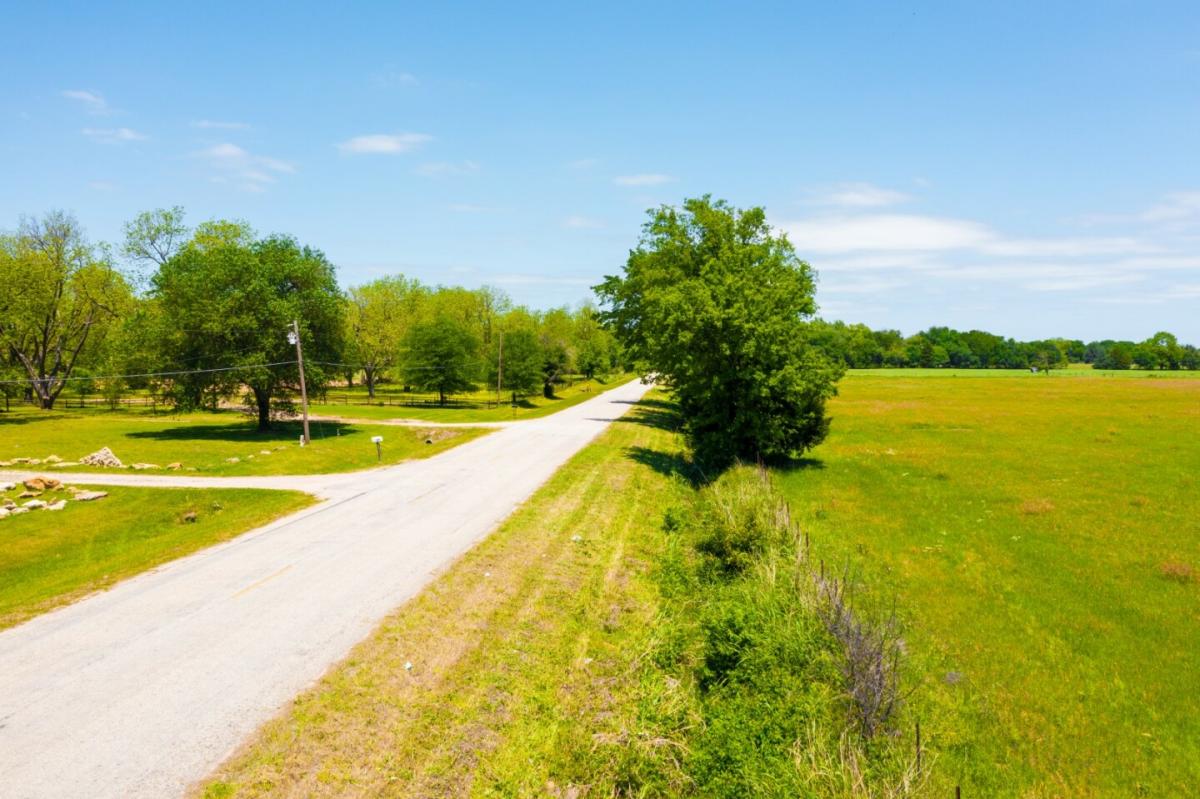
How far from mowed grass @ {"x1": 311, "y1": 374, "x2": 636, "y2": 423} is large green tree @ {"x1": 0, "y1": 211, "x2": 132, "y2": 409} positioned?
2506 centimetres

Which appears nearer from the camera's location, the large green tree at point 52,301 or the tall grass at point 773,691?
the tall grass at point 773,691

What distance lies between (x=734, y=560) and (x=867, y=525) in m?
8.95

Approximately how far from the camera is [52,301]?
60.8 metres

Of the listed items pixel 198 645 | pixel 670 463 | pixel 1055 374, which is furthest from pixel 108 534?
pixel 1055 374

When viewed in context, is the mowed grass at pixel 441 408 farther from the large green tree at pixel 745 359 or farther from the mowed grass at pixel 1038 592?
the mowed grass at pixel 1038 592

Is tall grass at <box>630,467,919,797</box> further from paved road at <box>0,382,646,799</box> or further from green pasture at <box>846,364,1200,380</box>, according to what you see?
green pasture at <box>846,364,1200,380</box>

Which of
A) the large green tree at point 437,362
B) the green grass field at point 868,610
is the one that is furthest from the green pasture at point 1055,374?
the green grass field at point 868,610

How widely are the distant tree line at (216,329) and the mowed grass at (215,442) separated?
122 inches

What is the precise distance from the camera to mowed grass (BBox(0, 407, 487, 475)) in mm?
32094

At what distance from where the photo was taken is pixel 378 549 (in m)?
17.4

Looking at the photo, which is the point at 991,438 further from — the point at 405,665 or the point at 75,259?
the point at 75,259

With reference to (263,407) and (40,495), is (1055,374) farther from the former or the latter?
(40,495)

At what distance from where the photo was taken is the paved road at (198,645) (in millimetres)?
8484

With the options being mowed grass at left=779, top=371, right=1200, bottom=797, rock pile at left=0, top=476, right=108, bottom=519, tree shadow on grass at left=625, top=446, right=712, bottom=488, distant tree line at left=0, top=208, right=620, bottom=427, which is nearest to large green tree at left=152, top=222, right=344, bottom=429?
distant tree line at left=0, top=208, right=620, bottom=427
